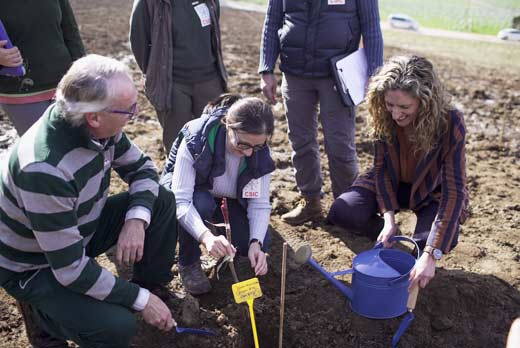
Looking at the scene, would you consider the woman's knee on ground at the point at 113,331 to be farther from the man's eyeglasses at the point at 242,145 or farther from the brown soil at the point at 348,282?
the man's eyeglasses at the point at 242,145

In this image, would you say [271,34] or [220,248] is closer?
[220,248]

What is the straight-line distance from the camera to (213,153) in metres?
2.66

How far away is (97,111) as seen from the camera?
1971mm

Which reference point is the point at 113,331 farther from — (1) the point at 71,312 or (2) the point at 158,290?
(2) the point at 158,290

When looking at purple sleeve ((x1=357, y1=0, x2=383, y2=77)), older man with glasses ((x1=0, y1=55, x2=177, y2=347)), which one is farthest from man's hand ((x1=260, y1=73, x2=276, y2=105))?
older man with glasses ((x1=0, y1=55, x2=177, y2=347))

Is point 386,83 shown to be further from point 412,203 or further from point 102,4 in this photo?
point 102,4

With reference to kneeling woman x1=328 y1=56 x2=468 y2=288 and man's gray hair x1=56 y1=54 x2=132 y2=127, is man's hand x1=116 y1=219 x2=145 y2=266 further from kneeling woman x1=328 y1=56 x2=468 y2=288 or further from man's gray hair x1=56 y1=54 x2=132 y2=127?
kneeling woman x1=328 y1=56 x2=468 y2=288

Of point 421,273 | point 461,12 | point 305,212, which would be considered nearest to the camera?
point 421,273

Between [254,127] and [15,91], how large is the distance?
1417 mm

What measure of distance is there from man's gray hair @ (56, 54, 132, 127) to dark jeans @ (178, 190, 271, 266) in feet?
3.01

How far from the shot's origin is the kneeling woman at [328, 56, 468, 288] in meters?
2.55

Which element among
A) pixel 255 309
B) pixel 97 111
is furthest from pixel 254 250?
pixel 97 111

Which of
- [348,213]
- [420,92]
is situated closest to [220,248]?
[348,213]

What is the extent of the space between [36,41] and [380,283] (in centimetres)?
223
